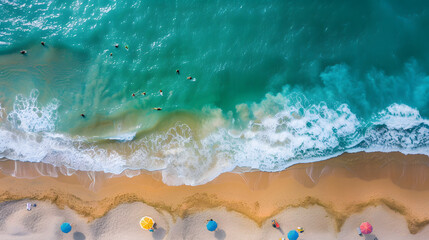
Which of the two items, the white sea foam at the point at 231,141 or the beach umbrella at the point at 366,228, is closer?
the beach umbrella at the point at 366,228

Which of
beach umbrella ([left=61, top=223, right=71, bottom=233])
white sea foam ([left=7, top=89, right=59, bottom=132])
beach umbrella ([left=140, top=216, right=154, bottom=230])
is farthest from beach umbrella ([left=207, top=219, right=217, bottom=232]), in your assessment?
white sea foam ([left=7, top=89, right=59, bottom=132])

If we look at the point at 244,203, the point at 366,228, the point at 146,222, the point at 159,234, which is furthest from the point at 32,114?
the point at 366,228

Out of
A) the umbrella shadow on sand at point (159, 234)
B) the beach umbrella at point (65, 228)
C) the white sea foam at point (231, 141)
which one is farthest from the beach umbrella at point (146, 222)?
the beach umbrella at point (65, 228)

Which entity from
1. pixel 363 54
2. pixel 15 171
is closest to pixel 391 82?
pixel 363 54

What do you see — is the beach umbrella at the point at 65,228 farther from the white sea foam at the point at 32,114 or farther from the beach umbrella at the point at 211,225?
the beach umbrella at the point at 211,225

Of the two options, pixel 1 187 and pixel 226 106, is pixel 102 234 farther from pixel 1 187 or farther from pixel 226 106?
pixel 226 106
